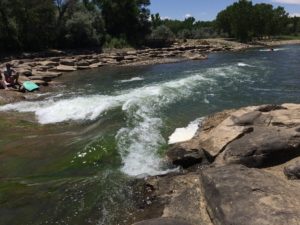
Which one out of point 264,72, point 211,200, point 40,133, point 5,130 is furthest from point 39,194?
point 264,72

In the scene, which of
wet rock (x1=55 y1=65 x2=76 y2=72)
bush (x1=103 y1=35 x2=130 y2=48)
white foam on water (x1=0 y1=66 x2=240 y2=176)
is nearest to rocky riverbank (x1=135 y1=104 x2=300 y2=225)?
white foam on water (x1=0 y1=66 x2=240 y2=176)

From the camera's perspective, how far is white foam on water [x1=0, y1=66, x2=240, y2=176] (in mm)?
12198

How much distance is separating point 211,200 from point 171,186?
2166mm

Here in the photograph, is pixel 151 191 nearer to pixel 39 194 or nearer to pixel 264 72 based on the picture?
Answer: pixel 39 194

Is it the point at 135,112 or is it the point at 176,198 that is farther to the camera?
the point at 135,112

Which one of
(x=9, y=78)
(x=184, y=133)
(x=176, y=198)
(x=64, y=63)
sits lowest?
(x=64, y=63)

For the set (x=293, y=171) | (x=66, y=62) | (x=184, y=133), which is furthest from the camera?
(x=66, y=62)

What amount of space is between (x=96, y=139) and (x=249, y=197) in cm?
739

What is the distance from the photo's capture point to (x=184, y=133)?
14.4 meters

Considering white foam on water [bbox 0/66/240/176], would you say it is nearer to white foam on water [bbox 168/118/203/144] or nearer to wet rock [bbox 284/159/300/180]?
white foam on water [bbox 168/118/203/144]

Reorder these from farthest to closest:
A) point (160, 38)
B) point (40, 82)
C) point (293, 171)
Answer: point (160, 38)
point (40, 82)
point (293, 171)

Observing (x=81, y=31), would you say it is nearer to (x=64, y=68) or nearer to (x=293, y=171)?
(x=64, y=68)

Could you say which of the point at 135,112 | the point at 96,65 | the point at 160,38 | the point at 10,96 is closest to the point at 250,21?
the point at 160,38

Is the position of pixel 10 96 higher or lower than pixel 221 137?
lower
